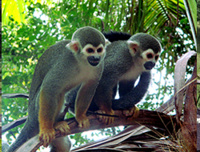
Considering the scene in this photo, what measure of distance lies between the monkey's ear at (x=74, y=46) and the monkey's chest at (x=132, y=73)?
0.48 metres

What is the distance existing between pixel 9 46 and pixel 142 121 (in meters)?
1.17

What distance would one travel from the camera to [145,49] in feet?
6.51

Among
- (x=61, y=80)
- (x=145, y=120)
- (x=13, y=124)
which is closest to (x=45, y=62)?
(x=61, y=80)

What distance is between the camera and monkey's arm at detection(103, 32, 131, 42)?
2096 mm

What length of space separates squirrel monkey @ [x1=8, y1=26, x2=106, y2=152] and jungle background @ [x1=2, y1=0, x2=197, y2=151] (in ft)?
0.54

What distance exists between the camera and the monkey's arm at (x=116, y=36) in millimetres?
2096

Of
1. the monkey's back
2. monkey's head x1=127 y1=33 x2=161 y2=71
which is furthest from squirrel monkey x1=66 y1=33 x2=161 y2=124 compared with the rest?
the monkey's back

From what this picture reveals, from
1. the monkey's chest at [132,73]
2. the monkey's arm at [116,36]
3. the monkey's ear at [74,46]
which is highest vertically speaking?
the monkey's arm at [116,36]

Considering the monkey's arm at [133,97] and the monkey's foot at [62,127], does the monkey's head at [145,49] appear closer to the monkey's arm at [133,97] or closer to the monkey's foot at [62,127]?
the monkey's arm at [133,97]

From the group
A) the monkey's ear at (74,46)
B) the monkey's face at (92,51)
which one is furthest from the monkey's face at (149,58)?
the monkey's ear at (74,46)

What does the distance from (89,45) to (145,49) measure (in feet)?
1.70

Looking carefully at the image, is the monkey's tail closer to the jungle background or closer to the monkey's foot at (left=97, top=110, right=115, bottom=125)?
the jungle background

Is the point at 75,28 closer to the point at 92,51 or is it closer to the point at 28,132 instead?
the point at 92,51

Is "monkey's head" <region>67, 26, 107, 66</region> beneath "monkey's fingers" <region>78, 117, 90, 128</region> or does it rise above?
above
